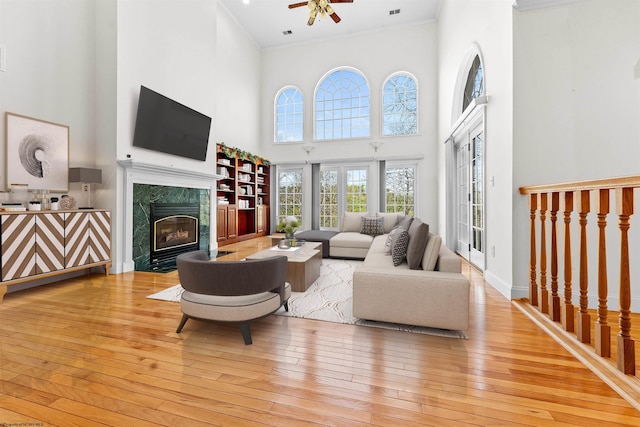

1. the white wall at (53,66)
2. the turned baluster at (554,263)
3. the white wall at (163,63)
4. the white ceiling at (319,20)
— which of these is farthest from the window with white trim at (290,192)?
the turned baluster at (554,263)

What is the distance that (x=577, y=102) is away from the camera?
112 inches

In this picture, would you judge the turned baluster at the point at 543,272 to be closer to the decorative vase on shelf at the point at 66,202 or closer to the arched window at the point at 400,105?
the decorative vase on shelf at the point at 66,202

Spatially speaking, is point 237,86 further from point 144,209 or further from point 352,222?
point 352,222

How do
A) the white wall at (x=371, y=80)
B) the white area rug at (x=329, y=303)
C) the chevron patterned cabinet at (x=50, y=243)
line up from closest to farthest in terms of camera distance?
the white area rug at (x=329, y=303)
the chevron patterned cabinet at (x=50, y=243)
the white wall at (x=371, y=80)

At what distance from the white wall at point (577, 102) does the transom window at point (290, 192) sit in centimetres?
639

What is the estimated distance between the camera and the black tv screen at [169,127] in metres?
4.46

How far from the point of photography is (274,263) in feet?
7.10

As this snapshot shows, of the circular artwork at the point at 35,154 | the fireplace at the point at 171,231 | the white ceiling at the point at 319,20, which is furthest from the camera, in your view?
the white ceiling at the point at 319,20

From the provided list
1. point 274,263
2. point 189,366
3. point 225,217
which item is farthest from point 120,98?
point 189,366

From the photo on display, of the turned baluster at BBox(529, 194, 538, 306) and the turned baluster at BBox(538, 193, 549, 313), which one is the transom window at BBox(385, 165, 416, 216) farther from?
the turned baluster at BBox(538, 193, 549, 313)

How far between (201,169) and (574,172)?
595 cm

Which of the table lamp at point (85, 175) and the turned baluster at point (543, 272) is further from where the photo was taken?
the table lamp at point (85, 175)

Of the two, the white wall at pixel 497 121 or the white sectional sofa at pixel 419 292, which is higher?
the white wall at pixel 497 121

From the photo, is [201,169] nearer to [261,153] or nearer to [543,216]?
[261,153]
